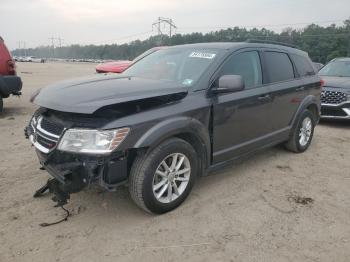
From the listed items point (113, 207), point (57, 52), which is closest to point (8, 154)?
point (113, 207)

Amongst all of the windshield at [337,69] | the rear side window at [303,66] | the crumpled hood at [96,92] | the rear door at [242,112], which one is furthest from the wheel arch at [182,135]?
the windshield at [337,69]

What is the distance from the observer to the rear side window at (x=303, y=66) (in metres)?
6.02

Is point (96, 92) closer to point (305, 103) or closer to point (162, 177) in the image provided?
point (162, 177)

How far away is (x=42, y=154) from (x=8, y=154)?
7.53ft

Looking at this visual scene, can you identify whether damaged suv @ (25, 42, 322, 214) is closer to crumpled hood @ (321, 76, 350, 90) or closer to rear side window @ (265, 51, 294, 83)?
rear side window @ (265, 51, 294, 83)

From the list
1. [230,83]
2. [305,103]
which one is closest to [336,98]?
[305,103]

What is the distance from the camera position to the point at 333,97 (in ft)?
28.3

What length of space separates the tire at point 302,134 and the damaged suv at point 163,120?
559 millimetres

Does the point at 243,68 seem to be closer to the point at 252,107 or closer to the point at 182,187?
the point at 252,107

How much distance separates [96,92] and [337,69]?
8.17m

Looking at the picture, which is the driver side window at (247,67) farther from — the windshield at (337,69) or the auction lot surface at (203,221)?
the windshield at (337,69)

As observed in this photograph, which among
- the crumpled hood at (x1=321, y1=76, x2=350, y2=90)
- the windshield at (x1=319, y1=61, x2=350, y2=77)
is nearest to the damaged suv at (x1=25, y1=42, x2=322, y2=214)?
the crumpled hood at (x1=321, y1=76, x2=350, y2=90)

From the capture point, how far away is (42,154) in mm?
3811

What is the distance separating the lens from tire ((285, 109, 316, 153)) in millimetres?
6012
